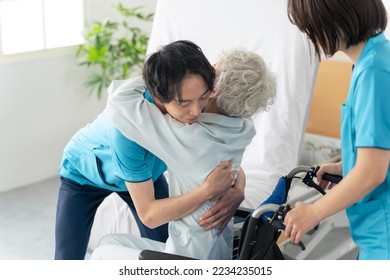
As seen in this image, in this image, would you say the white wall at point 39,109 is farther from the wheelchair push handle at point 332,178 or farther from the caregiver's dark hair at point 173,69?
the wheelchair push handle at point 332,178

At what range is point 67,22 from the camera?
3.86 m

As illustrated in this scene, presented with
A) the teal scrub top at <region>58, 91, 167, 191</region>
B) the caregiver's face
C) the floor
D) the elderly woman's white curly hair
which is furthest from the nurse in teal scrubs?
the floor

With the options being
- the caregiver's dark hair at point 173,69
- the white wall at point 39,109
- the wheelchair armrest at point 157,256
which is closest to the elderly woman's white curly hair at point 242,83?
the caregiver's dark hair at point 173,69

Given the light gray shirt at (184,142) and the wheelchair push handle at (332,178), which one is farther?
the wheelchair push handle at (332,178)

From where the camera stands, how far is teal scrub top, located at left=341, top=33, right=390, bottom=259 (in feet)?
4.62

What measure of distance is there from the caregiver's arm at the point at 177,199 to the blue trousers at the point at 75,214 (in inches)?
16.6

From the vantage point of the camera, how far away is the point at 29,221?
3.28 meters

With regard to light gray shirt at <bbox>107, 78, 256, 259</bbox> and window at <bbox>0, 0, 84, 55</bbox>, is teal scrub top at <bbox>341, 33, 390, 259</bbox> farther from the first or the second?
window at <bbox>0, 0, 84, 55</bbox>

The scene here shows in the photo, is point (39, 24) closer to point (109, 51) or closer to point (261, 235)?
point (109, 51)

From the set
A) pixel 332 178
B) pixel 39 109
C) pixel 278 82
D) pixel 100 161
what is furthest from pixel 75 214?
pixel 39 109

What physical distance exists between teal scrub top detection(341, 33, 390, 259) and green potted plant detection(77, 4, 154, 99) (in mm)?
2410

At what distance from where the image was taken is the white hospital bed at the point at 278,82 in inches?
98.7

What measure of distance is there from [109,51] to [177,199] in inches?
88.9

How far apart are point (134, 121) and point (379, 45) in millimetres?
656
